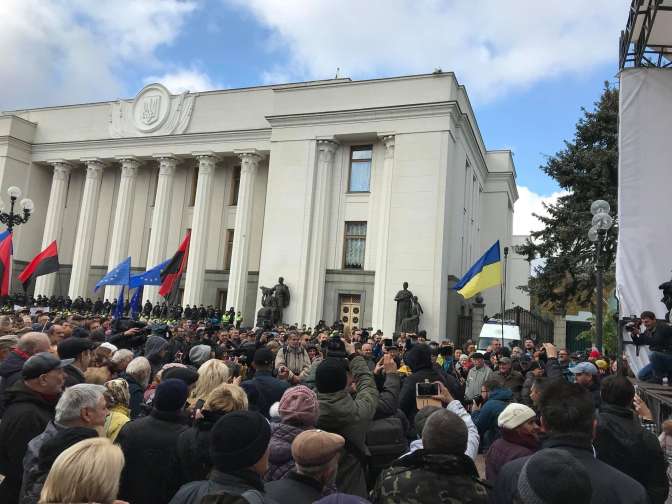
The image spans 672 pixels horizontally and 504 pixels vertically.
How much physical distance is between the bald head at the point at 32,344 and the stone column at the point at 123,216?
29670 millimetres

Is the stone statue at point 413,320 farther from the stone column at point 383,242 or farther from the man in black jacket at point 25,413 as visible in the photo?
the man in black jacket at point 25,413

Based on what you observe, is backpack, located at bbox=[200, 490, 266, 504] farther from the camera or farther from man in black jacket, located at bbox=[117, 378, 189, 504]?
the camera

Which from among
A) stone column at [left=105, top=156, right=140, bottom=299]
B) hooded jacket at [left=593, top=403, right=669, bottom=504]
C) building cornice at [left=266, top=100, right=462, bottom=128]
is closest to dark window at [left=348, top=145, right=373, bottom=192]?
building cornice at [left=266, top=100, right=462, bottom=128]

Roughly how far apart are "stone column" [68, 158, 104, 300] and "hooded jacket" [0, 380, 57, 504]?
32812mm

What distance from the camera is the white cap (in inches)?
143

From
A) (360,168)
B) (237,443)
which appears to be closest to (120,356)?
(237,443)

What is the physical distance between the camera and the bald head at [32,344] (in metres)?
4.98

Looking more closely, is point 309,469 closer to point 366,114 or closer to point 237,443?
point 237,443

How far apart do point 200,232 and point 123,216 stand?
6.04 m

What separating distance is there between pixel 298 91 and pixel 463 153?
31.3ft

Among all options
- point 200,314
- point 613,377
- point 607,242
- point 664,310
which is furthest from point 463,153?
point 613,377

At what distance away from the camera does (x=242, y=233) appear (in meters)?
30.0

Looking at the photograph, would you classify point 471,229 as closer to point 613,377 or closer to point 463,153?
point 463,153

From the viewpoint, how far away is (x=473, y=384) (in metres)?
8.66
